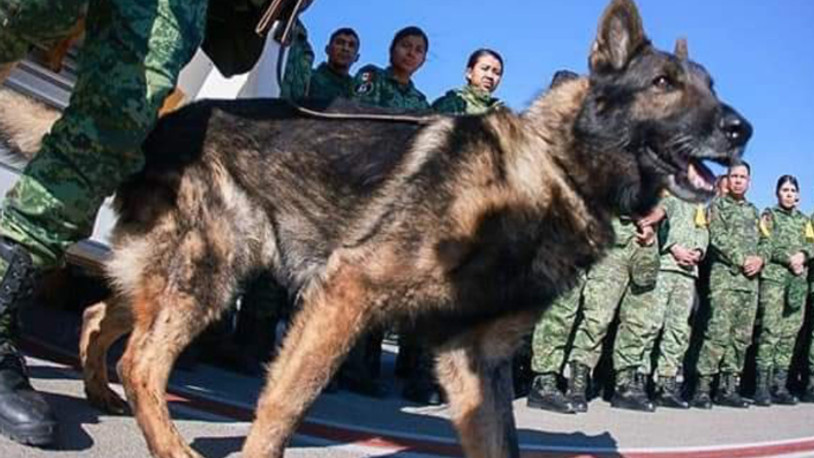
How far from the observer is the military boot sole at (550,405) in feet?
19.7

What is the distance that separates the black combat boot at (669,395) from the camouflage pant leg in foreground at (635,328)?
66 cm

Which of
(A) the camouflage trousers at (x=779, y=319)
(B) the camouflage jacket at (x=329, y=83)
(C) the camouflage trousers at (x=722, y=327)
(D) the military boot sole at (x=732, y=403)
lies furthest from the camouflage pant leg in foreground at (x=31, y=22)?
(A) the camouflage trousers at (x=779, y=319)

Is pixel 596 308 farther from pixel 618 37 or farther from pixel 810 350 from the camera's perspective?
pixel 810 350

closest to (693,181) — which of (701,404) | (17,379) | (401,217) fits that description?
(401,217)

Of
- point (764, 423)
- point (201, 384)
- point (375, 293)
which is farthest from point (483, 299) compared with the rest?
point (764, 423)

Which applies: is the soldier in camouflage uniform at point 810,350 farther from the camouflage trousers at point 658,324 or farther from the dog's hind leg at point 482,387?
the dog's hind leg at point 482,387

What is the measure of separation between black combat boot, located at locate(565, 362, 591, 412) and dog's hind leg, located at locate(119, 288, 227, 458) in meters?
3.87

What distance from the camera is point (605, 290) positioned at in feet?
21.5

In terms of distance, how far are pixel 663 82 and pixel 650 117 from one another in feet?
0.50

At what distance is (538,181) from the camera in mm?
3025

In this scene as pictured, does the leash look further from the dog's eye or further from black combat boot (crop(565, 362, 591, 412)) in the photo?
black combat boot (crop(565, 362, 591, 412))

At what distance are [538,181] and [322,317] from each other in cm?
92

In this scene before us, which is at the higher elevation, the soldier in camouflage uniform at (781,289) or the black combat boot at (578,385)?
the soldier in camouflage uniform at (781,289)

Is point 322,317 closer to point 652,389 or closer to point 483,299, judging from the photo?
point 483,299
